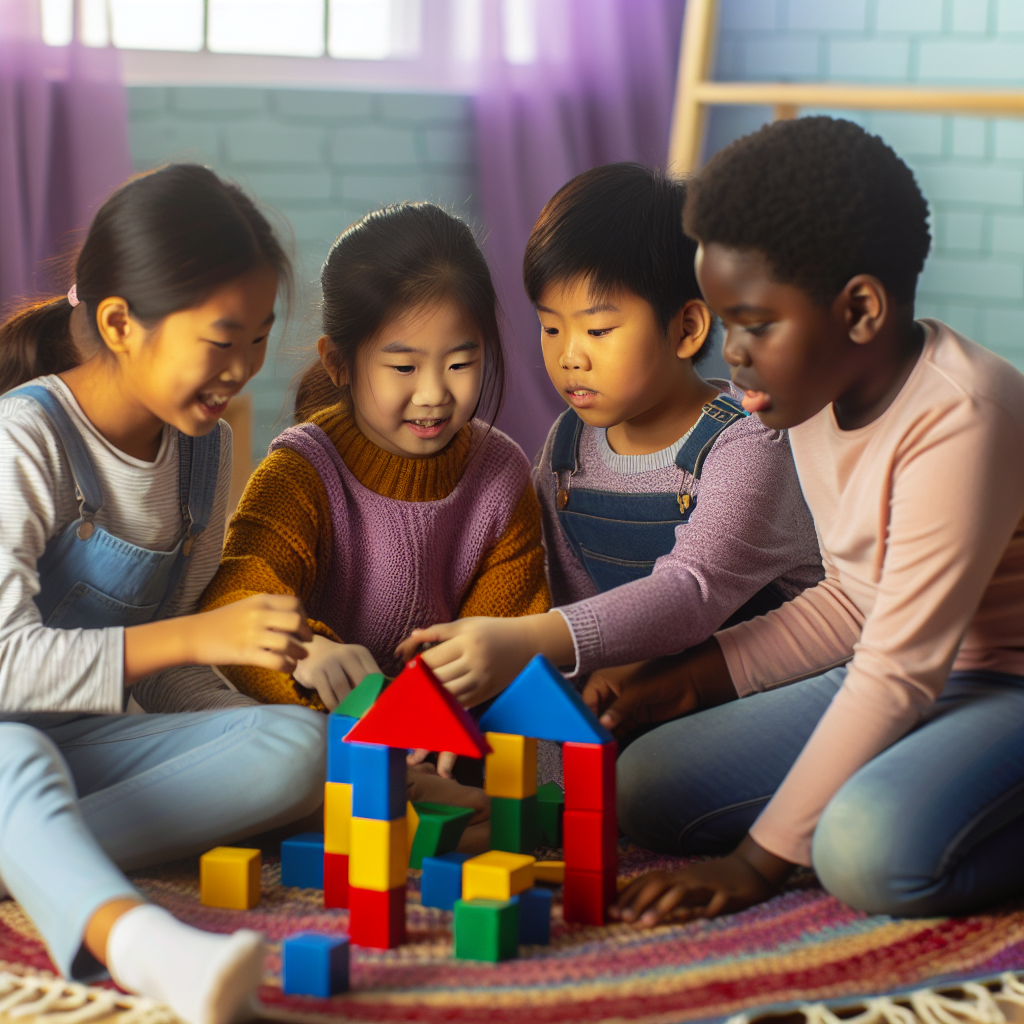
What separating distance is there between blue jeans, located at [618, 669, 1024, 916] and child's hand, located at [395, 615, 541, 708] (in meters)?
0.17

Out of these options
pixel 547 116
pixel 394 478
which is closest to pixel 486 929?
pixel 394 478

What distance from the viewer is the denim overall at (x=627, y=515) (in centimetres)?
115

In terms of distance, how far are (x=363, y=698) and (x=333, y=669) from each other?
164 mm

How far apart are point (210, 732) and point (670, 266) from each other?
0.59 meters

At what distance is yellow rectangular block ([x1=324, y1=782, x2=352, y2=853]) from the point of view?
819 mm

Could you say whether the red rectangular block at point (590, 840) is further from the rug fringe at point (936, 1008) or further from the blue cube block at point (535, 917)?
the rug fringe at point (936, 1008)

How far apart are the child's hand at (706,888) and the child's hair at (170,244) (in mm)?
559

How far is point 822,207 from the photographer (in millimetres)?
817

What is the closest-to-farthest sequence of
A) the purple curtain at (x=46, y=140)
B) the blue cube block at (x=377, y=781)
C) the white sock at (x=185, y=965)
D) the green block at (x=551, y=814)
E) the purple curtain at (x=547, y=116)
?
the white sock at (x=185, y=965)
the blue cube block at (x=377, y=781)
the green block at (x=551, y=814)
the purple curtain at (x=46, y=140)
the purple curtain at (x=547, y=116)

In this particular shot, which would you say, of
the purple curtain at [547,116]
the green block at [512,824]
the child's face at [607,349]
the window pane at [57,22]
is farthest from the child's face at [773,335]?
the window pane at [57,22]

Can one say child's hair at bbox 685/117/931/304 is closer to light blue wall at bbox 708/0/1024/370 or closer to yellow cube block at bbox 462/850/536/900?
yellow cube block at bbox 462/850/536/900

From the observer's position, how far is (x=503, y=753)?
0.82 meters

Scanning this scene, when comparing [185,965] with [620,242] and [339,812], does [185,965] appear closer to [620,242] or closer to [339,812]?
[339,812]

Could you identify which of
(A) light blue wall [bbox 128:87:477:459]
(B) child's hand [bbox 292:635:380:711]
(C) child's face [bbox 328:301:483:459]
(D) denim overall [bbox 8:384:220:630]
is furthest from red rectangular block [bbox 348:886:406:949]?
(A) light blue wall [bbox 128:87:477:459]
